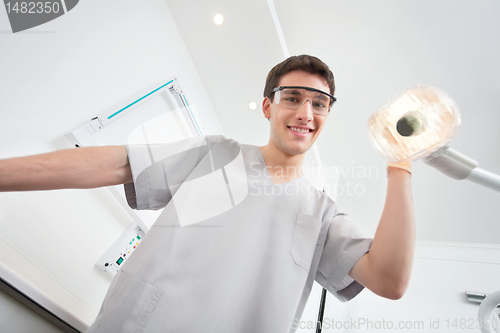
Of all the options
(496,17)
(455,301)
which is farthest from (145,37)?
(455,301)

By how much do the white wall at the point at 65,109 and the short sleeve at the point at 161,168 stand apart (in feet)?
1.53

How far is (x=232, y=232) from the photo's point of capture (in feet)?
2.43

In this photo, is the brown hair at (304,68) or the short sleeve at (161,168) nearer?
the short sleeve at (161,168)

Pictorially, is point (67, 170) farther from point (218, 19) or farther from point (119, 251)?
point (218, 19)

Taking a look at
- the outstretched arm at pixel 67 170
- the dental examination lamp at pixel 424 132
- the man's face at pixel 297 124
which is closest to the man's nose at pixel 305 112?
the man's face at pixel 297 124

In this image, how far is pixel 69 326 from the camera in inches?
34.9

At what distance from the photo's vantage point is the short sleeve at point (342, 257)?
0.78 meters

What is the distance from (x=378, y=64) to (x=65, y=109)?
2013 millimetres

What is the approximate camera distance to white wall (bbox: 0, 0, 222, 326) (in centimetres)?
89

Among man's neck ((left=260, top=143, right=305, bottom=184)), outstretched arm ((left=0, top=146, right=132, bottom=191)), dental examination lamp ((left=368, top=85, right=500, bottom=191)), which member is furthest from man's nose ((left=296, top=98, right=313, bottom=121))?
outstretched arm ((left=0, top=146, right=132, bottom=191))

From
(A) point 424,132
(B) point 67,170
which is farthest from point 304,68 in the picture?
(B) point 67,170

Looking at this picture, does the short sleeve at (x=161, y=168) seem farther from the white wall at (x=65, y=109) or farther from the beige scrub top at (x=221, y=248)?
the white wall at (x=65, y=109)

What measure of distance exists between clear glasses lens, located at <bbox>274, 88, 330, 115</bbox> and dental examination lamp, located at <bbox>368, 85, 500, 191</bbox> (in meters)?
0.38

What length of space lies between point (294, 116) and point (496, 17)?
162 cm
